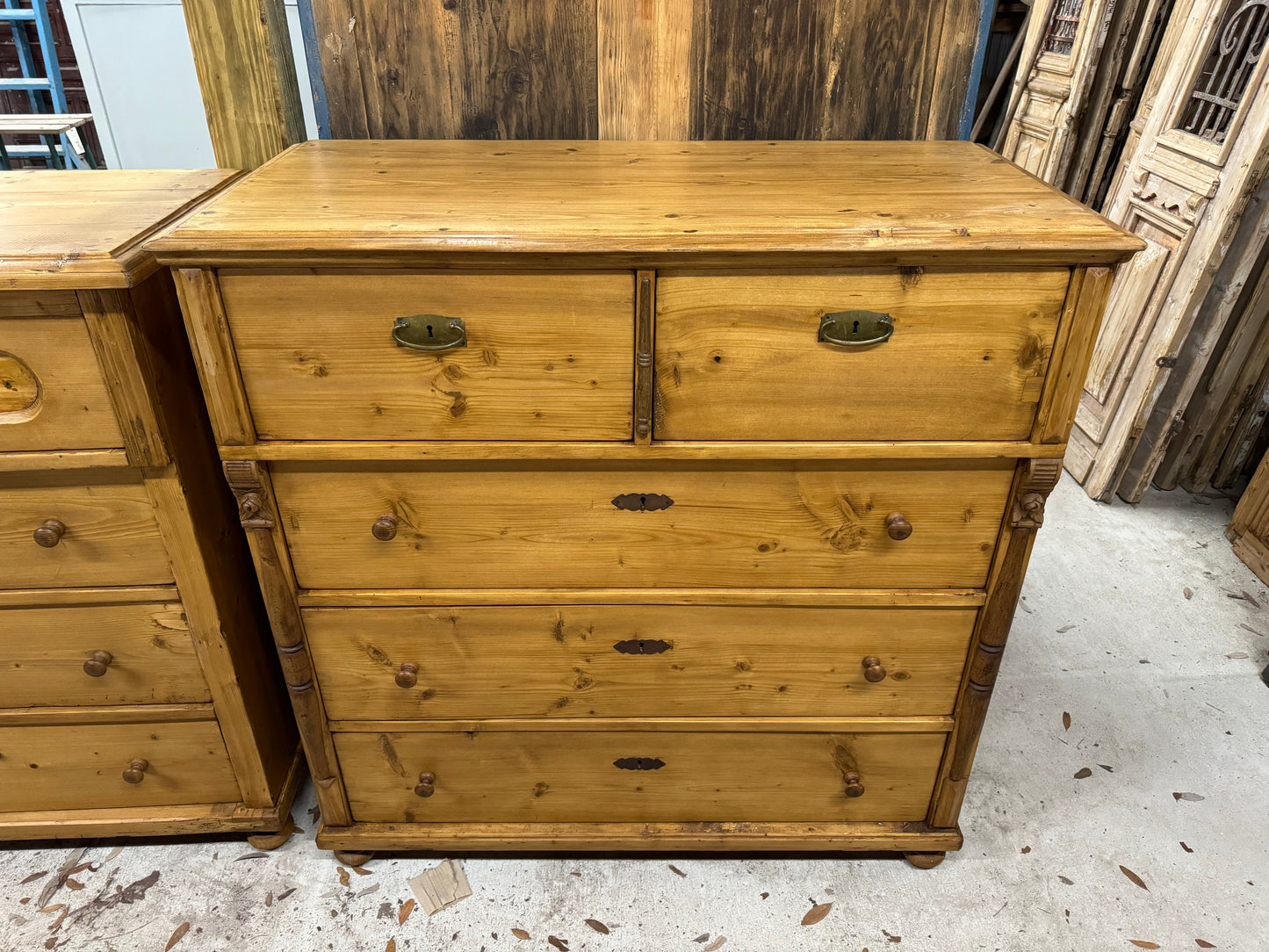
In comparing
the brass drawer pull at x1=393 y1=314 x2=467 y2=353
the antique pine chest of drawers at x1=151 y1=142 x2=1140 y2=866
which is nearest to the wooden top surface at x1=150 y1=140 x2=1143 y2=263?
the antique pine chest of drawers at x1=151 y1=142 x2=1140 y2=866

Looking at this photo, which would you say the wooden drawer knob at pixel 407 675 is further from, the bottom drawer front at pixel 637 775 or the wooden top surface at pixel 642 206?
the wooden top surface at pixel 642 206

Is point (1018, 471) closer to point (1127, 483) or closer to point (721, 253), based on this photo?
point (721, 253)

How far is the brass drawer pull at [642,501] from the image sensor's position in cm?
144

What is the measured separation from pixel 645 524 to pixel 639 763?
61 cm

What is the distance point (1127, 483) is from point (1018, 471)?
2212 millimetres

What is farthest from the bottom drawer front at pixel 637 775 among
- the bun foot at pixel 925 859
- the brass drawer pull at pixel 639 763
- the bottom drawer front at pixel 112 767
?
the bottom drawer front at pixel 112 767

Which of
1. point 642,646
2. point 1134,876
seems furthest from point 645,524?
point 1134,876

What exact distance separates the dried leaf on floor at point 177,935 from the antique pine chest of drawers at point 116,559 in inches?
7.8

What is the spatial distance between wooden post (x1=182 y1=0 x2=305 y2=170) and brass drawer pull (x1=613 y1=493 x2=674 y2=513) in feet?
3.87

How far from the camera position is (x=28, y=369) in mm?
1348

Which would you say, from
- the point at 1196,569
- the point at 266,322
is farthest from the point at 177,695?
the point at 1196,569

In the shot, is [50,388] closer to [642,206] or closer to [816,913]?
[642,206]

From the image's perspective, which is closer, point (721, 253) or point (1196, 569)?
point (721, 253)

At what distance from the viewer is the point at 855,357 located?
4.28 feet
